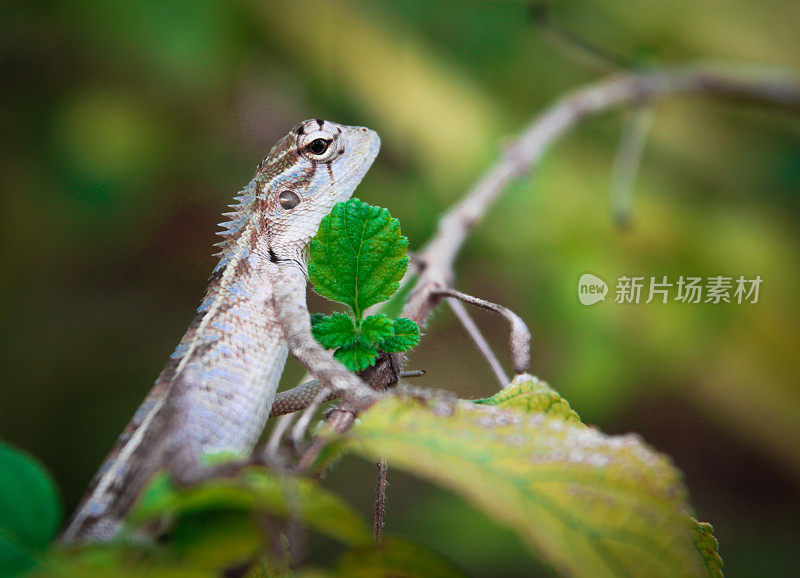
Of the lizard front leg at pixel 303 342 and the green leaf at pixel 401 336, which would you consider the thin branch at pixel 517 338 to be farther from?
the lizard front leg at pixel 303 342

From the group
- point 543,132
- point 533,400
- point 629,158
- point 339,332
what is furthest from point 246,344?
point 629,158

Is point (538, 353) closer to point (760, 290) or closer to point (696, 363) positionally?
point (696, 363)

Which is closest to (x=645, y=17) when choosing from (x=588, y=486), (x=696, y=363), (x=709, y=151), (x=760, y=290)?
(x=709, y=151)

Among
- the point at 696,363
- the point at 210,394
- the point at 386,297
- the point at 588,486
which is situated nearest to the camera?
the point at 588,486

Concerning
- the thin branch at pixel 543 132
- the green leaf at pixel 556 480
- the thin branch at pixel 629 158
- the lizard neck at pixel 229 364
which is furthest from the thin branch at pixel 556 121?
the green leaf at pixel 556 480

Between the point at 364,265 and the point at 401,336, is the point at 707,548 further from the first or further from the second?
the point at 364,265

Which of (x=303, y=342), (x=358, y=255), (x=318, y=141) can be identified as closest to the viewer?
(x=358, y=255)
